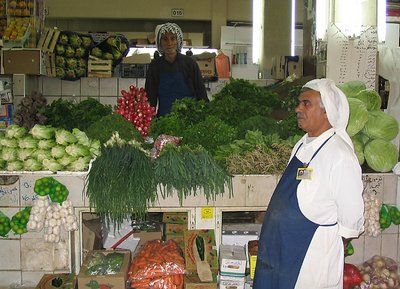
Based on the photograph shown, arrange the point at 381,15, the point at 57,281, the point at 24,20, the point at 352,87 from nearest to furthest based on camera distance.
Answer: the point at 57,281
the point at 352,87
the point at 381,15
the point at 24,20

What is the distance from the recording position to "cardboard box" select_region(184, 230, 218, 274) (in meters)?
3.45

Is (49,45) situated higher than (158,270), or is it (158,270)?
(49,45)

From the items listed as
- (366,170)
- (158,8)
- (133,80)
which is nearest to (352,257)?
(366,170)

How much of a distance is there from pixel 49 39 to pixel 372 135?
16.0ft

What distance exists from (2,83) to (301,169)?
5.28 m

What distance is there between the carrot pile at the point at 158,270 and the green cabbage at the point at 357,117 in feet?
5.61

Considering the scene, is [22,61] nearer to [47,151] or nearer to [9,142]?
[9,142]

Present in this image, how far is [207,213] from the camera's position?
145 inches

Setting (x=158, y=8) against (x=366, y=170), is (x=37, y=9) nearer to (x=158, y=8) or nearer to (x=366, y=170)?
(x=366, y=170)

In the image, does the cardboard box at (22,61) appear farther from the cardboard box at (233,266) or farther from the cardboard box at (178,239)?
the cardboard box at (233,266)

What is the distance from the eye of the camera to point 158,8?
13297 mm

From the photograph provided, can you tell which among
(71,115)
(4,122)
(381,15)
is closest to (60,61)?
(4,122)

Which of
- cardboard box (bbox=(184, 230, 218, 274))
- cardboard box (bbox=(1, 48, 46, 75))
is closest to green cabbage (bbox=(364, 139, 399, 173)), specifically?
cardboard box (bbox=(184, 230, 218, 274))

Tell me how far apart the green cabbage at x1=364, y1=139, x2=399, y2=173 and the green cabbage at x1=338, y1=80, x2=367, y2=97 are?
0.55 meters
